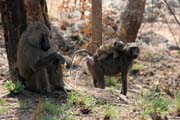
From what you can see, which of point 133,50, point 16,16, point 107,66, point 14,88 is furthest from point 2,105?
point 107,66

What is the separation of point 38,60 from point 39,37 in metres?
0.36

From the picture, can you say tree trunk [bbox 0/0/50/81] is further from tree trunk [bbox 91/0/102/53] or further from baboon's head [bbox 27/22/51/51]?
tree trunk [bbox 91/0/102/53]

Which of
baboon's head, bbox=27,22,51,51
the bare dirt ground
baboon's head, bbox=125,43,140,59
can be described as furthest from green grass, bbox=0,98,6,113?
baboon's head, bbox=125,43,140,59

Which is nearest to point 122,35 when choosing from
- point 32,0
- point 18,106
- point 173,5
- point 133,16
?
point 133,16

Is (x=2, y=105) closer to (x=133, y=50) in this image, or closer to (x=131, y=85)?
(x=133, y=50)

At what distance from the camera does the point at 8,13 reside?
26.6 feet

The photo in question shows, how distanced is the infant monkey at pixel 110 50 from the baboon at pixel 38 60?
7.77 ft

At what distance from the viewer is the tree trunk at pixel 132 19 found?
12445 mm

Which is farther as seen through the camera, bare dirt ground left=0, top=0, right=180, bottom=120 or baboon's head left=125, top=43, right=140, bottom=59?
baboon's head left=125, top=43, right=140, bottom=59

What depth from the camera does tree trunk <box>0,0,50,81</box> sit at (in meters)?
8.07

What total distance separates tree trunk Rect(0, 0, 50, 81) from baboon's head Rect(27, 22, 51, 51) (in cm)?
42

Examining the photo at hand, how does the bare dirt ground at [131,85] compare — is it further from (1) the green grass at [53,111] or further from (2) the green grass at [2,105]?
(1) the green grass at [53,111]

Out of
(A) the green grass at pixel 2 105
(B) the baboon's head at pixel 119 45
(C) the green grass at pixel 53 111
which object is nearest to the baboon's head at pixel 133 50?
(B) the baboon's head at pixel 119 45

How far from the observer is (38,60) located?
7.75m
